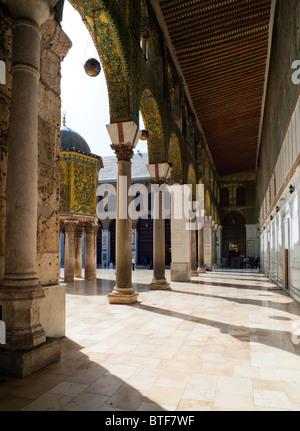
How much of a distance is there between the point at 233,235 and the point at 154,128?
21380mm

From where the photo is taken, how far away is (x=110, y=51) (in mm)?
7660

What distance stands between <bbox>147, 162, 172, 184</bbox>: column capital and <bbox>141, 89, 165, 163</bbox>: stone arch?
19cm

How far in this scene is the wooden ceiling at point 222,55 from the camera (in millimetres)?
10345

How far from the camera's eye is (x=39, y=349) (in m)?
3.47

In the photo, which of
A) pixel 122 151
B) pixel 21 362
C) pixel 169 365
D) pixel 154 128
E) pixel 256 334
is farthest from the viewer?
pixel 154 128

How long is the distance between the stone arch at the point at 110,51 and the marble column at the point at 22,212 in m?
3.47

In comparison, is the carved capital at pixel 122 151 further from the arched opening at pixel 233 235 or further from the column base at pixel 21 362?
the arched opening at pixel 233 235

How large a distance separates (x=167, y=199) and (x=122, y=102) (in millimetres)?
19073

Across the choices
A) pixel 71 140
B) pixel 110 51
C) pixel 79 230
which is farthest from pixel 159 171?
pixel 79 230

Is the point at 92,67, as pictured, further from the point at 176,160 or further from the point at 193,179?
the point at 193,179

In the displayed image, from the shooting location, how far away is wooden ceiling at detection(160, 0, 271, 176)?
1035 cm

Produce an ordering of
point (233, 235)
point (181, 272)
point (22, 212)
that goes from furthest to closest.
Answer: point (233, 235) → point (181, 272) → point (22, 212)

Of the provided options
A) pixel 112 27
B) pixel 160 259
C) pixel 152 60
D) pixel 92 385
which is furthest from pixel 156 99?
pixel 92 385
